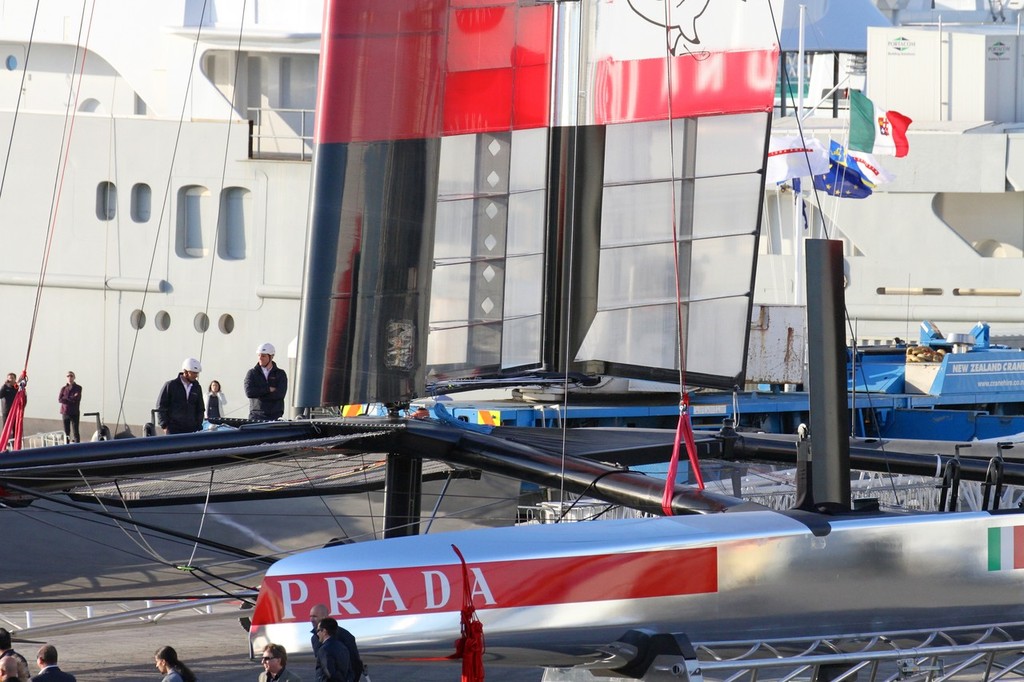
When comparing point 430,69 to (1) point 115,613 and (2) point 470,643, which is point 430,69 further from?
(1) point 115,613

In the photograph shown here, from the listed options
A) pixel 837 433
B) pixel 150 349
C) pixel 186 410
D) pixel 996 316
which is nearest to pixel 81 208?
pixel 150 349

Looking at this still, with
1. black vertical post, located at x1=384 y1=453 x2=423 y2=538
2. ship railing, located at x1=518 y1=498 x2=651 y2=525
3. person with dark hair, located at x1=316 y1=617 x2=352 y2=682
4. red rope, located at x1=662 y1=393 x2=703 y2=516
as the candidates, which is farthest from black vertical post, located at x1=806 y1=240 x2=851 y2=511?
ship railing, located at x1=518 y1=498 x2=651 y2=525

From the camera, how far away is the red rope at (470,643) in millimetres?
3961

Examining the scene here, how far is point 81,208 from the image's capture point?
18.9 meters

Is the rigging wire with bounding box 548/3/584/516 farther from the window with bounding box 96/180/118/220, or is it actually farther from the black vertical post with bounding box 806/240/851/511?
the window with bounding box 96/180/118/220

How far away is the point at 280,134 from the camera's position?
19.3 meters

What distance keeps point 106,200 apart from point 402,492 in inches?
532

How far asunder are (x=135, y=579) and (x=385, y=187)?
84.3 inches

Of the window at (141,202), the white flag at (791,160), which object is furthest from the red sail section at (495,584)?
the window at (141,202)

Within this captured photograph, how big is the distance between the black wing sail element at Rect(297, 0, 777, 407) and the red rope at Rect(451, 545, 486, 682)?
227 centimetres

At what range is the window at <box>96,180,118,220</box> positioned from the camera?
18.8 m

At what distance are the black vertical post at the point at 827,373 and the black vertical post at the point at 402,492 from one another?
223 cm

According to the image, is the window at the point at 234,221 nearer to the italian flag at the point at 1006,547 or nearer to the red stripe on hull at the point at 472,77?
the red stripe on hull at the point at 472,77

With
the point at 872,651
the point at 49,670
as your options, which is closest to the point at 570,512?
the point at 49,670
